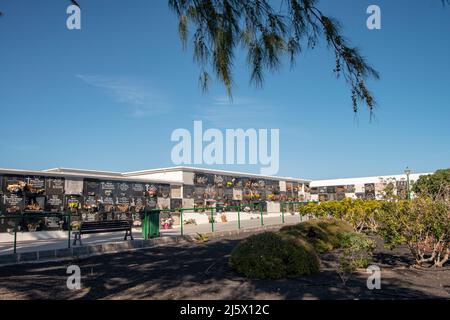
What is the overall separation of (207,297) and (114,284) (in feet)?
6.50

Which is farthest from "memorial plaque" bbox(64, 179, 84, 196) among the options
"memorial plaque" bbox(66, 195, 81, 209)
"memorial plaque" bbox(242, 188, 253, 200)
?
"memorial plaque" bbox(242, 188, 253, 200)

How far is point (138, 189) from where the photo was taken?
1870 centimetres

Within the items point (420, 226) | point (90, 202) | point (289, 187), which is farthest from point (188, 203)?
point (420, 226)

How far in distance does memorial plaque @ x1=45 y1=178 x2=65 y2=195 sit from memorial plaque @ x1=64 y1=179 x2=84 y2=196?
0.54 feet

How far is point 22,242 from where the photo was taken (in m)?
13.0

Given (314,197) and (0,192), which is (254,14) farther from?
(314,197)

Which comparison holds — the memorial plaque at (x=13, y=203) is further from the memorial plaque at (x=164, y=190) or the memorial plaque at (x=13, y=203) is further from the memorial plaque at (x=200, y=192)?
the memorial plaque at (x=200, y=192)

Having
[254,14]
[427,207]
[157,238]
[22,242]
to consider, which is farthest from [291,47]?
[22,242]

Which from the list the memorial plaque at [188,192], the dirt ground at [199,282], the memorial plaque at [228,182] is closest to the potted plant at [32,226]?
the dirt ground at [199,282]

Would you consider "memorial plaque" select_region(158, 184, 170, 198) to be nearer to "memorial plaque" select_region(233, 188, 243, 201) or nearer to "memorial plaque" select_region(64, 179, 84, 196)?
"memorial plaque" select_region(64, 179, 84, 196)

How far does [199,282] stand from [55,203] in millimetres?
10534

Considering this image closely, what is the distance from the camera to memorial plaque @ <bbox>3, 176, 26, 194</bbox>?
44.8 ft

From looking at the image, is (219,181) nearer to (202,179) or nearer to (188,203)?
(202,179)

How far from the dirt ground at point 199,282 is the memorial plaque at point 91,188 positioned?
23.7ft
